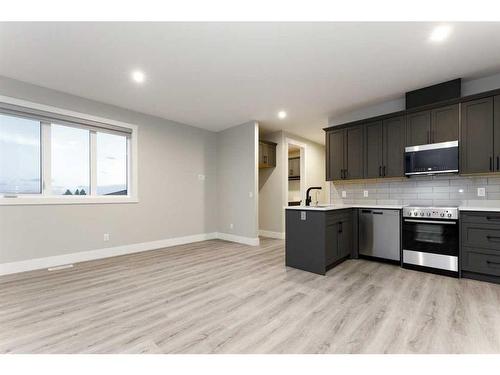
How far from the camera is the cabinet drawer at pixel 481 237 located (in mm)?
2723

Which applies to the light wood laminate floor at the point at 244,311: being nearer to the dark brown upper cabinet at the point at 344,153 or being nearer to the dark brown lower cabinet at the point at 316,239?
the dark brown lower cabinet at the point at 316,239

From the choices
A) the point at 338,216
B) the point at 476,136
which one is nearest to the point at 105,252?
the point at 338,216

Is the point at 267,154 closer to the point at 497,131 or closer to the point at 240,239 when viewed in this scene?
the point at 240,239

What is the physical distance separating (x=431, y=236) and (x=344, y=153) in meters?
1.84

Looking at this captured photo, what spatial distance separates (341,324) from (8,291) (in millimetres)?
3467

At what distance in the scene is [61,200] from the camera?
3.61m

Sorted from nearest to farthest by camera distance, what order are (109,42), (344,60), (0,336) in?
(0,336), (109,42), (344,60)

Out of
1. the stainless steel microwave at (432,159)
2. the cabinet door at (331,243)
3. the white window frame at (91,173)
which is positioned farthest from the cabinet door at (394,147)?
the white window frame at (91,173)

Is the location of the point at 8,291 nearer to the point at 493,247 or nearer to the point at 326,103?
the point at 326,103

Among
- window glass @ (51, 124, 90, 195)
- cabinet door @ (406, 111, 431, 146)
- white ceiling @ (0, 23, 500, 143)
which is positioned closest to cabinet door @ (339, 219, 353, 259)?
→ cabinet door @ (406, 111, 431, 146)

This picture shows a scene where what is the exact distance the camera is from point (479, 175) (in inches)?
126

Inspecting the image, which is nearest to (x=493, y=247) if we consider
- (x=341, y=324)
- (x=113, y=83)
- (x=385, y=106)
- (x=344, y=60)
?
(x=341, y=324)

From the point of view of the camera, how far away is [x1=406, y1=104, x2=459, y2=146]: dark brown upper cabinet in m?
3.21

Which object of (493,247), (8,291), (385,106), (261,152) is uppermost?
(385,106)
